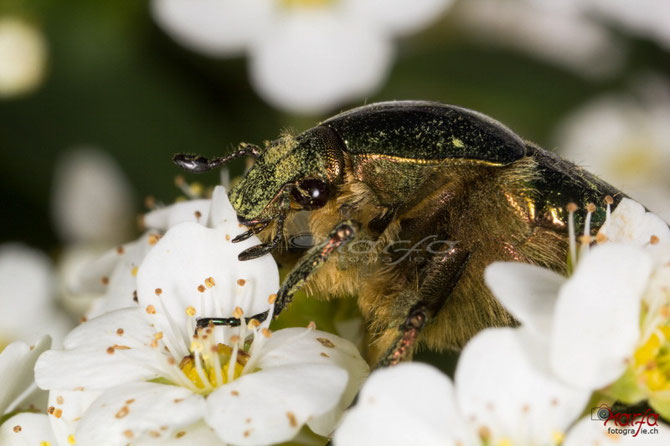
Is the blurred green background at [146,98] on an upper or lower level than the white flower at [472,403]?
lower

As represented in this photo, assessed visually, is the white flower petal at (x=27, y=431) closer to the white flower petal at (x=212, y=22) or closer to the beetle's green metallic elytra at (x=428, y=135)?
the beetle's green metallic elytra at (x=428, y=135)

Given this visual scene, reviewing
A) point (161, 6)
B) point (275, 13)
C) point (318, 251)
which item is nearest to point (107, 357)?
point (318, 251)

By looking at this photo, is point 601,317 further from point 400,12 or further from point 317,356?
point 400,12

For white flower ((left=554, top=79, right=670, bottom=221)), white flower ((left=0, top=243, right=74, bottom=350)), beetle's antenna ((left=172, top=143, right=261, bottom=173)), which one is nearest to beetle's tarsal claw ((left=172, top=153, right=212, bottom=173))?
beetle's antenna ((left=172, top=143, right=261, bottom=173))

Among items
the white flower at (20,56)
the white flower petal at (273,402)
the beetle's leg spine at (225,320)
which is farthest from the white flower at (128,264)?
the white flower at (20,56)

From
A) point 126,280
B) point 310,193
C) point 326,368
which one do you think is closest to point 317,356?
point 326,368

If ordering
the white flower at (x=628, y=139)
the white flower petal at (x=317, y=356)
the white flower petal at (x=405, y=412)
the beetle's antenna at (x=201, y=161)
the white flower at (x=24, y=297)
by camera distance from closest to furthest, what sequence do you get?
the white flower petal at (x=405, y=412)
the white flower petal at (x=317, y=356)
the beetle's antenna at (x=201, y=161)
the white flower at (x=24, y=297)
the white flower at (x=628, y=139)

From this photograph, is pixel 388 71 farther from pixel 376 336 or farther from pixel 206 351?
pixel 206 351
